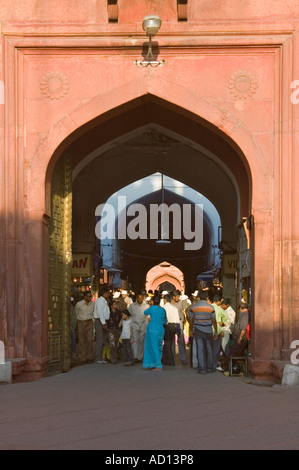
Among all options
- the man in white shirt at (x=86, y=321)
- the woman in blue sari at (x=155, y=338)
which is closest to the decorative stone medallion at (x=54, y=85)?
the woman in blue sari at (x=155, y=338)

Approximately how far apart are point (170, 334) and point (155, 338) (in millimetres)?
1054

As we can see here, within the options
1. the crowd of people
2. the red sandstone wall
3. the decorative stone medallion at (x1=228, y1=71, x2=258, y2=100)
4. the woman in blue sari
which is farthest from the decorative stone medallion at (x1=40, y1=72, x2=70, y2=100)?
the woman in blue sari

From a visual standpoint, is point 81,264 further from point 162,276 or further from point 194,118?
point 162,276

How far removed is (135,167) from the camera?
1883cm

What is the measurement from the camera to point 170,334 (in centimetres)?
1370

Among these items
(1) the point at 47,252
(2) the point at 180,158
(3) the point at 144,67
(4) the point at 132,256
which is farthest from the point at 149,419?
(4) the point at 132,256

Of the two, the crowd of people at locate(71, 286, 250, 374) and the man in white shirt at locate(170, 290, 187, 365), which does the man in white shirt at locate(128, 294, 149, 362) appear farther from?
the man in white shirt at locate(170, 290, 187, 365)

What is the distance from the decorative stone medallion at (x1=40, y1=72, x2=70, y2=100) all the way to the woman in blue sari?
3.61 m

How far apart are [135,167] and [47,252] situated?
25.7ft

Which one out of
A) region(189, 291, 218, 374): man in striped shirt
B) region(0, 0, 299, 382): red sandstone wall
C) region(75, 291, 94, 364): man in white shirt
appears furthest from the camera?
region(75, 291, 94, 364): man in white shirt

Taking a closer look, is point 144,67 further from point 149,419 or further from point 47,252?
point 149,419

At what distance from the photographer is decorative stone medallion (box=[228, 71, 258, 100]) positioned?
11.1 metres

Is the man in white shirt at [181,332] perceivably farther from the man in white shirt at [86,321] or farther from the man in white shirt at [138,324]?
the man in white shirt at [86,321]

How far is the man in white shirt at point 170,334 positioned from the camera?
13.6 metres
